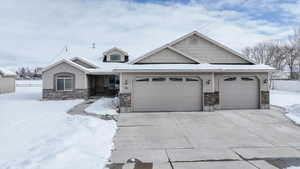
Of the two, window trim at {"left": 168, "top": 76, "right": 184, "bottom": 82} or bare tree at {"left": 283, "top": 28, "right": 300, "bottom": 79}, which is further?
bare tree at {"left": 283, "top": 28, "right": 300, "bottom": 79}

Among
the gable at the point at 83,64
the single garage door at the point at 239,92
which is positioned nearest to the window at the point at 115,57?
the gable at the point at 83,64

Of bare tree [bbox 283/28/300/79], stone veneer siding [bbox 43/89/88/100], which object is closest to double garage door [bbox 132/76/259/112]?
stone veneer siding [bbox 43/89/88/100]

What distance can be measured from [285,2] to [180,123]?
32.7 ft

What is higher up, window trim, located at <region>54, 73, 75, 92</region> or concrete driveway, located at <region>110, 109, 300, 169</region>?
window trim, located at <region>54, 73, 75, 92</region>

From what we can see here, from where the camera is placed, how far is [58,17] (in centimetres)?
1589

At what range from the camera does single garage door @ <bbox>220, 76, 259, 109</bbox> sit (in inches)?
486

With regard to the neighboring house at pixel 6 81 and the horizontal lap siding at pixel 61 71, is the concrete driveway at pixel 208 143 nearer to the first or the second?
the horizontal lap siding at pixel 61 71

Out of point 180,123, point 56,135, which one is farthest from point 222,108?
point 56,135

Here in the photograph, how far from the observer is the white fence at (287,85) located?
25.8 metres

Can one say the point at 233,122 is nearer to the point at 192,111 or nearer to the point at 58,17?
the point at 192,111

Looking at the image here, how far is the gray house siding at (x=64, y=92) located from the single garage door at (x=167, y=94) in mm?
7805

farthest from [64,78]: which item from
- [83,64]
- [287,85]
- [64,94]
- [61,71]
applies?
[287,85]

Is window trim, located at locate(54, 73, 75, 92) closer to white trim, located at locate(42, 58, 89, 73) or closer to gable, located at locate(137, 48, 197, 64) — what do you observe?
white trim, located at locate(42, 58, 89, 73)

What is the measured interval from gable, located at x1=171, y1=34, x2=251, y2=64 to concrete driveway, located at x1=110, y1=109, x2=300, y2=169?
5.12 meters
